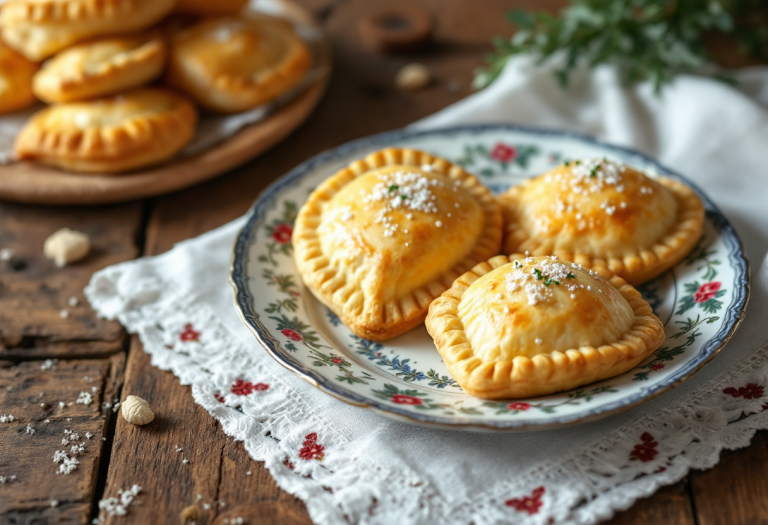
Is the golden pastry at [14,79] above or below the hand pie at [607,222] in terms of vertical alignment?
below

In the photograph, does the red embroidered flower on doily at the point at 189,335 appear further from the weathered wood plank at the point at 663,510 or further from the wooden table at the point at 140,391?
the weathered wood plank at the point at 663,510

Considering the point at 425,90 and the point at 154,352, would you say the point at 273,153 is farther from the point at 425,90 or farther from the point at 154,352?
the point at 154,352

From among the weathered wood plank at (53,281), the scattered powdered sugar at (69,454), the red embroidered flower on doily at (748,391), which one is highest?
the red embroidered flower on doily at (748,391)

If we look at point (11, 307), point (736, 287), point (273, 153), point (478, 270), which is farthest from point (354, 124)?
point (736, 287)

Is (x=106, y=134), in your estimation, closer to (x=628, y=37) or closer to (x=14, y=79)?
(x=14, y=79)

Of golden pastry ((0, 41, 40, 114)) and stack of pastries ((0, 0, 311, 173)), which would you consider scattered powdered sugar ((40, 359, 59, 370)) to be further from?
golden pastry ((0, 41, 40, 114))

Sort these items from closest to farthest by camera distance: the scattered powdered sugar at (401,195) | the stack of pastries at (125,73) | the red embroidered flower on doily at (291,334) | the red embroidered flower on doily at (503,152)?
the red embroidered flower on doily at (291,334), the scattered powdered sugar at (401,195), the red embroidered flower on doily at (503,152), the stack of pastries at (125,73)

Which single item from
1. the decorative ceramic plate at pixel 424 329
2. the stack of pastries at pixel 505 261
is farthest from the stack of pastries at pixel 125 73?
the stack of pastries at pixel 505 261
